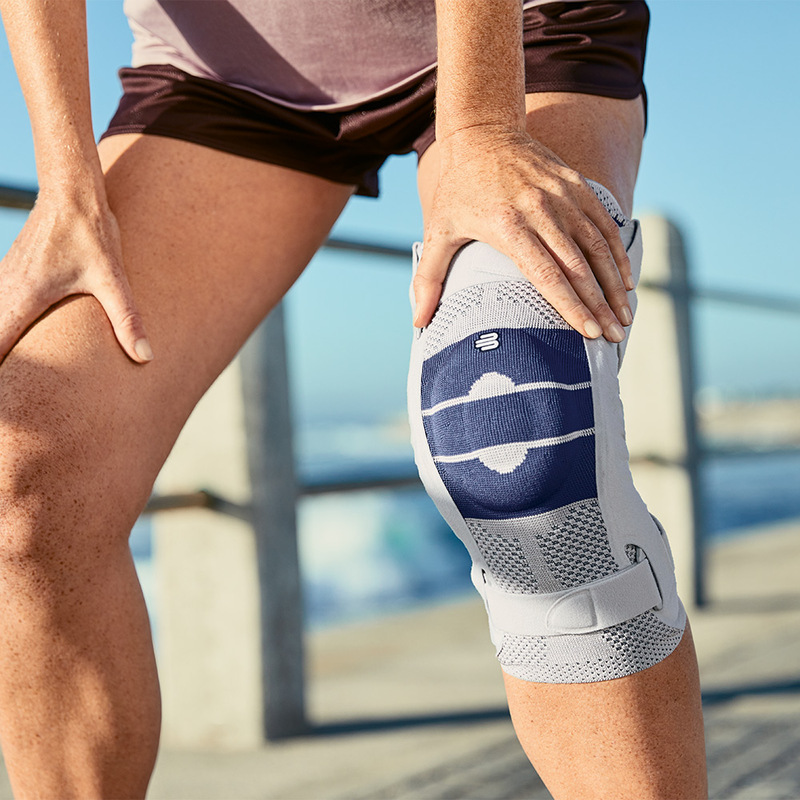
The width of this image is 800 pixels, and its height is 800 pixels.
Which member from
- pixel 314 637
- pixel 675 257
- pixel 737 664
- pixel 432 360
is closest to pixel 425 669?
pixel 314 637

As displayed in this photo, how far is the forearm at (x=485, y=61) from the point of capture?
101 cm

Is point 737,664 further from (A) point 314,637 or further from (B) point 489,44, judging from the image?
(B) point 489,44

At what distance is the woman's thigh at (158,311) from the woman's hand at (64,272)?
0.02m

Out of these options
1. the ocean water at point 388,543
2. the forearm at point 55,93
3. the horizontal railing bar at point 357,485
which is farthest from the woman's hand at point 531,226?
the ocean water at point 388,543

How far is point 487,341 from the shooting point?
953 mm

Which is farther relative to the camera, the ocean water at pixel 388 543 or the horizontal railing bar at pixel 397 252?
the ocean water at pixel 388 543

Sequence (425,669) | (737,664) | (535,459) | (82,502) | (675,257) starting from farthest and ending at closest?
(675,257)
(425,669)
(737,664)
(82,502)
(535,459)

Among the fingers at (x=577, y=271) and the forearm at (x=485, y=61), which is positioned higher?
the forearm at (x=485, y=61)

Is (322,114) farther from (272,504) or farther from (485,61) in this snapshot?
(272,504)

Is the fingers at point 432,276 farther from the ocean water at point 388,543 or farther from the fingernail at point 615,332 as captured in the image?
the ocean water at point 388,543

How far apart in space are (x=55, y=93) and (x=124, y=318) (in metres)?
0.31

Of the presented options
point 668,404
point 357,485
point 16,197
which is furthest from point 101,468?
point 668,404

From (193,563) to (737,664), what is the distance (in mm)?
1475

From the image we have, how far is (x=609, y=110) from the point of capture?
1.14m
